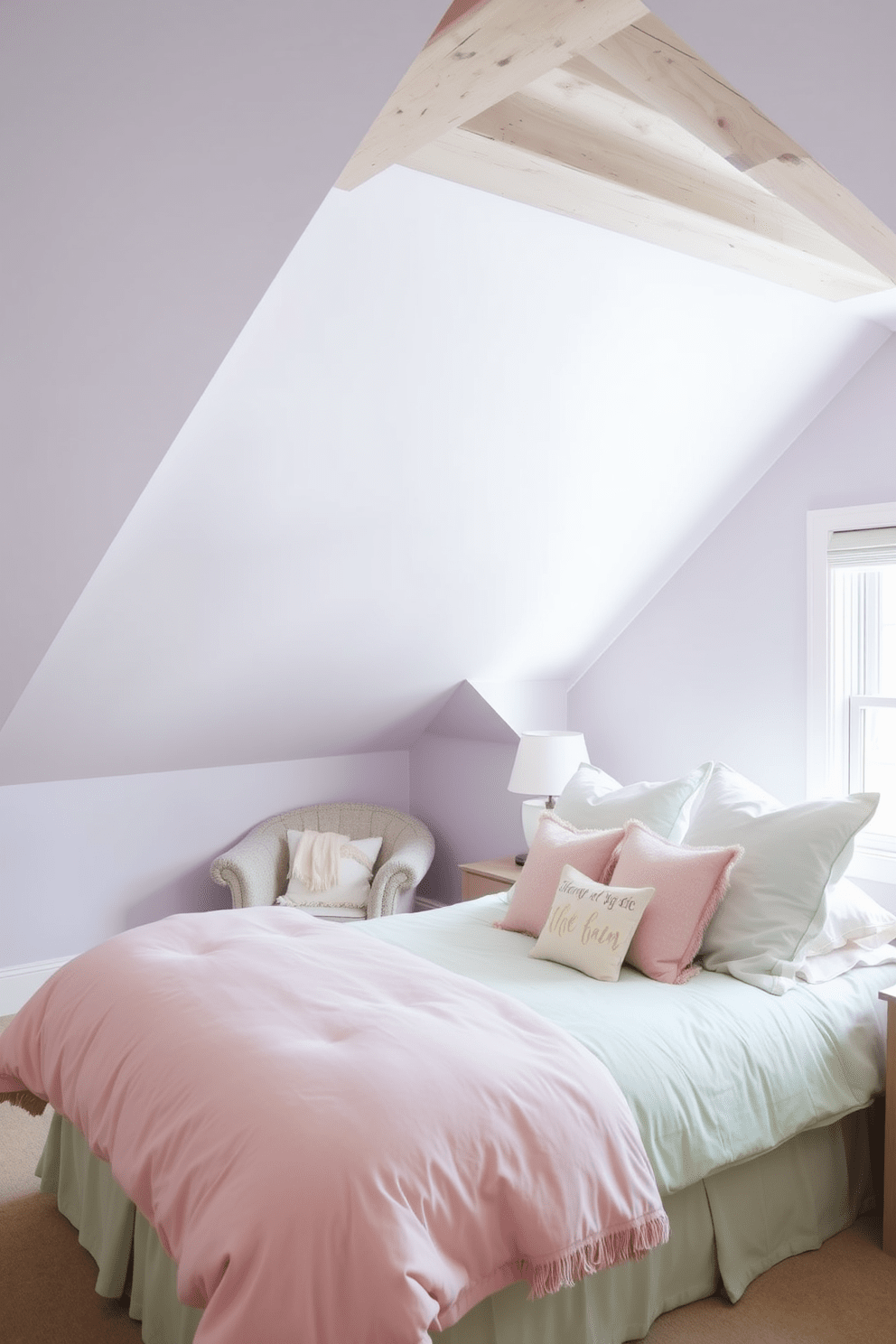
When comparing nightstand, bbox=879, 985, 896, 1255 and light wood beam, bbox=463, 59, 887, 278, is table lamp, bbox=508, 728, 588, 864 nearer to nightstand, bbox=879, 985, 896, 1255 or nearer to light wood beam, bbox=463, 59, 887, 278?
nightstand, bbox=879, 985, 896, 1255

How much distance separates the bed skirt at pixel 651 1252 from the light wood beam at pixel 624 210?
2.42 meters

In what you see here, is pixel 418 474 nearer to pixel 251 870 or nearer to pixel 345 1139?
pixel 251 870

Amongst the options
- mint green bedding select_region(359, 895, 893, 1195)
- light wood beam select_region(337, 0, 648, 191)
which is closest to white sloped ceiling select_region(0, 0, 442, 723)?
light wood beam select_region(337, 0, 648, 191)

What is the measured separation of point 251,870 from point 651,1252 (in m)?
2.71

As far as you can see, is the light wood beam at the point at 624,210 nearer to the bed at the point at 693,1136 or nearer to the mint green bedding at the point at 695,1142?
the bed at the point at 693,1136

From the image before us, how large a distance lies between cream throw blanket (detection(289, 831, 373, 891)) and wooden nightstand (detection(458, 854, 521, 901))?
566 mm

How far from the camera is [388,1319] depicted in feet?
5.64

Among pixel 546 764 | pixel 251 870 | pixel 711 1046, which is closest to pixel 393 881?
pixel 251 870

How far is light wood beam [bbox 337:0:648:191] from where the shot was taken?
1.90 meters

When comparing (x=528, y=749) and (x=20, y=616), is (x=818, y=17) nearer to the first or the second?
(x=20, y=616)

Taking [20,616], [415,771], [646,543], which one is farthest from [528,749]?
[20,616]

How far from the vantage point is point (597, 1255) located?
81.0 inches

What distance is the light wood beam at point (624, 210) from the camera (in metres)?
2.58

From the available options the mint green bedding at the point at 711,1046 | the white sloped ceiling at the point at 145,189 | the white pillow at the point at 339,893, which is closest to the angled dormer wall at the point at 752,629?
the mint green bedding at the point at 711,1046
